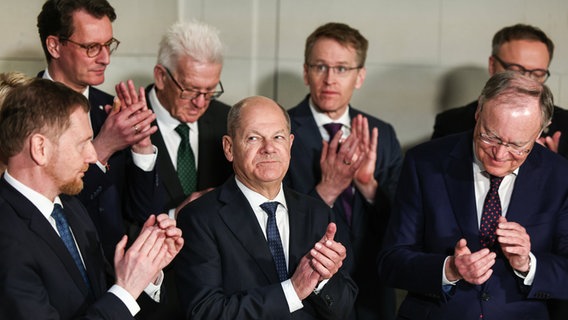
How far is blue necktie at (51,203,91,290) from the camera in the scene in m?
2.57

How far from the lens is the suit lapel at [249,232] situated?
9.69ft

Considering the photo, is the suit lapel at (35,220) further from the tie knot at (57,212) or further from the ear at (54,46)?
the ear at (54,46)

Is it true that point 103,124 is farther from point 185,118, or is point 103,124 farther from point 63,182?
point 63,182

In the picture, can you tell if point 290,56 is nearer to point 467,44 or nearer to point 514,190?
point 467,44

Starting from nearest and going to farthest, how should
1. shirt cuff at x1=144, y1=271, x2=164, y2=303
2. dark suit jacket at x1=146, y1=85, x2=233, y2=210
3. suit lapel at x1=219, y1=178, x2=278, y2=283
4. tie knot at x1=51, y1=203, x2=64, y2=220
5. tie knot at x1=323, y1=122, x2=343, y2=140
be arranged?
tie knot at x1=51, y1=203, x2=64, y2=220 < shirt cuff at x1=144, y1=271, x2=164, y2=303 < suit lapel at x1=219, y1=178, x2=278, y2=283 < dark suit jacket at x1=146, y1=85, x2=233, y2=210 < tie knot at x1=323, y1=122, x2=343, y2=140

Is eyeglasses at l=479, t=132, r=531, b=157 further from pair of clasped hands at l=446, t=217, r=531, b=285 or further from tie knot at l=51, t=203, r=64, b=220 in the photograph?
tie knot at l=51, t=203, r=64, b=220

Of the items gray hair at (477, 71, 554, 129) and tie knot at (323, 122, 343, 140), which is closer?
gray hair at (477, 71, 554, 129)

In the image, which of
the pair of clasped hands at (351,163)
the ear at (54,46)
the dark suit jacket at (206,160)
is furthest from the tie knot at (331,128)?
the ear at (54,46)

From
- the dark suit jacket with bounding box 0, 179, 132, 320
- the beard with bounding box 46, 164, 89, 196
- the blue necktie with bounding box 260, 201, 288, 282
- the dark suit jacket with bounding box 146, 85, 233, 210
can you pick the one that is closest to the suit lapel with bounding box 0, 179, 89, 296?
the dark suit jacket with bounding box 0, 179, 132, 320

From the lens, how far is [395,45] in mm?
5199

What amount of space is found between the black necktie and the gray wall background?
4.03ft

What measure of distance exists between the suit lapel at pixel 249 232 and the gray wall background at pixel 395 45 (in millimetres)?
2180


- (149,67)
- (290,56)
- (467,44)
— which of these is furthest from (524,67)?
(149,67)

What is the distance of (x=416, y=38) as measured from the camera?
17.1 feet
